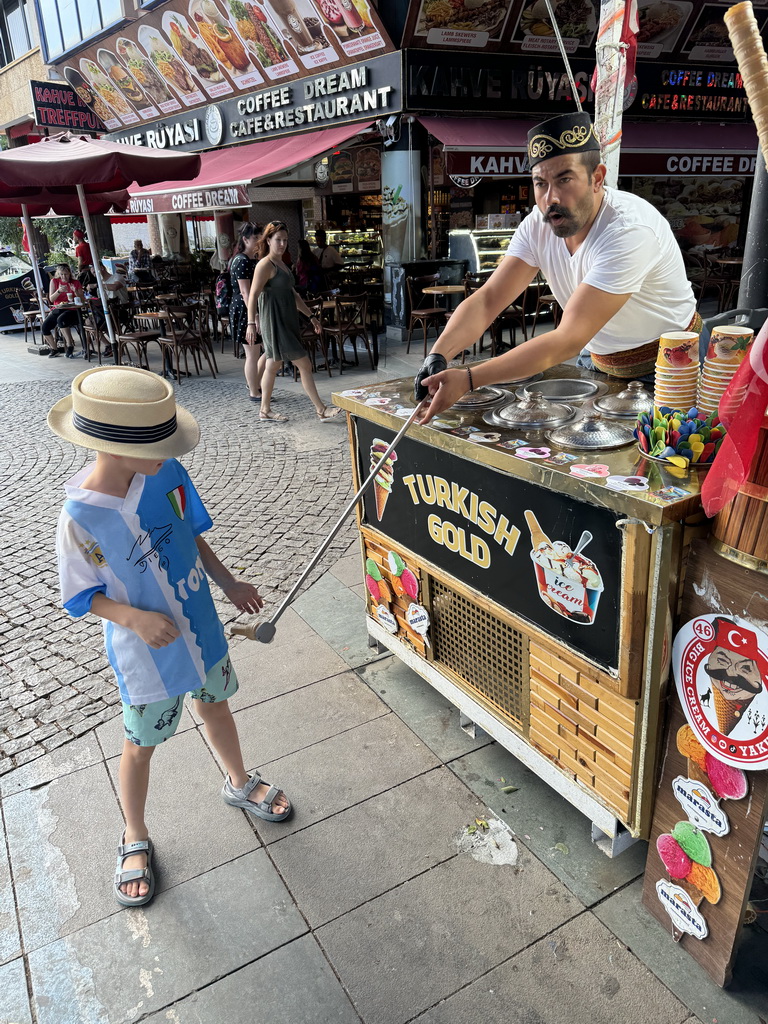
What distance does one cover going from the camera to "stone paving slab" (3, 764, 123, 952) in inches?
94.5

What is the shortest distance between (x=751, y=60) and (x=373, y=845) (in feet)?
8.41

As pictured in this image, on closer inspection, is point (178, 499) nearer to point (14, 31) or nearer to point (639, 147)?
point (639, 147)

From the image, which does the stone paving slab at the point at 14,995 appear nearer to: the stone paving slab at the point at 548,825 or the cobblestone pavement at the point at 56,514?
the cobblestone pavement at the point at 56,514

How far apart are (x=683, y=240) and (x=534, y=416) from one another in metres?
16.8

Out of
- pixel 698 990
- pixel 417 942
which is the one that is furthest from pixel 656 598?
pixel 417 942

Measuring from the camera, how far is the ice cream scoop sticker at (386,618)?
339cm

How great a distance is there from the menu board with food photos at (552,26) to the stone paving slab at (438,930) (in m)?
11.2

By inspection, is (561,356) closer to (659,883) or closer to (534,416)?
(534,416)

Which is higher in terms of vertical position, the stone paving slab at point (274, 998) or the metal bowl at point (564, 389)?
the metal bowl at point (564, 389)

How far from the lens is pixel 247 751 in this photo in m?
3.12

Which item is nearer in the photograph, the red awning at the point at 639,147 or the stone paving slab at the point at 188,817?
the stone paving slab at the point at 188,817

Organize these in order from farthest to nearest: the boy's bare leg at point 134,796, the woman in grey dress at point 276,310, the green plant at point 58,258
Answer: the green plant at point 58,258
the woman in grey dress at point 276,310
the boy's bare leg at point 134,796

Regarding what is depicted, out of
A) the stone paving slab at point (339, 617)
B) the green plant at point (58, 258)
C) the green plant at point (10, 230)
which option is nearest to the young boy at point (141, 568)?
the stone paving slab at point (339, 617)

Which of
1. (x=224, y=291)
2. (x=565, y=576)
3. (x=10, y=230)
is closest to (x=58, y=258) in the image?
(x=10, y=230)
